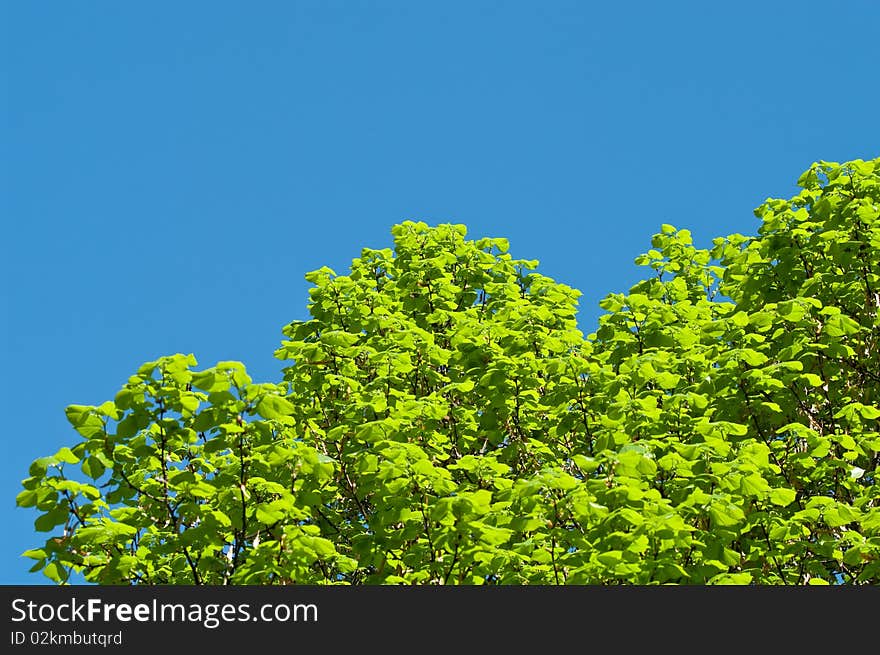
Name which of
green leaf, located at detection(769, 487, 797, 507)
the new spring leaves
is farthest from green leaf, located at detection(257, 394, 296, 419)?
green leaf, located at detection(769, 487, 797, 507)

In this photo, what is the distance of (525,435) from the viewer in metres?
16.6

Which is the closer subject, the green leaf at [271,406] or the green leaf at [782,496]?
the green leaf at [271,406]

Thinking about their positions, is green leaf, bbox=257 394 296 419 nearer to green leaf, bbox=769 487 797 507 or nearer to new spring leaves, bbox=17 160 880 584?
new spring leaves, bbox=17 160 880 584

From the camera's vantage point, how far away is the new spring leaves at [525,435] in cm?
1234

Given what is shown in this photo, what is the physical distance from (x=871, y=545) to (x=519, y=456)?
526 cm

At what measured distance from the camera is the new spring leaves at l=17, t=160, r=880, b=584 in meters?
12.3

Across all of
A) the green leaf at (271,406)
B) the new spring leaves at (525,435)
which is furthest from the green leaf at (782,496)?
the green leaf at (271,406)

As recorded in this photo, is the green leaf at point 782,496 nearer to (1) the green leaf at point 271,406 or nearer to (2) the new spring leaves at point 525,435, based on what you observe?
(2) the new spring leaves at point 525,435

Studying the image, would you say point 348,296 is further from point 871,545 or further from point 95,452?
point 871,545

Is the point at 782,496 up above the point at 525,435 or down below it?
below

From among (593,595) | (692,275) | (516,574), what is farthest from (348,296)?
(593,595)

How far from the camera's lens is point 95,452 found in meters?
12.4

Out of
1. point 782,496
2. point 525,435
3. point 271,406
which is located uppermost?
point 525,435

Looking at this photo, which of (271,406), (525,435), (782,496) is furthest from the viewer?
(525,435)
